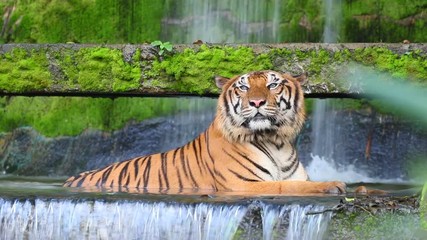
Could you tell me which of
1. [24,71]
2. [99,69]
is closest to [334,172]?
[99,69]

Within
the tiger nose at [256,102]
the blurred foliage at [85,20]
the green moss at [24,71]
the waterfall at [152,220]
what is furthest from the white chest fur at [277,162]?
the blurred foliage at [85,20]

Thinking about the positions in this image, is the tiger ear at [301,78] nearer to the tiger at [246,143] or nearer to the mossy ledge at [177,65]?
the tiger at [246,143]

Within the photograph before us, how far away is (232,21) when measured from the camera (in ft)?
33.3

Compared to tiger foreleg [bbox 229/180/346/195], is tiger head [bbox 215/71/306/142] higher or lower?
higher

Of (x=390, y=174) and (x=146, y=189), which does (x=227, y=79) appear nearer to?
(x=146, y=189)

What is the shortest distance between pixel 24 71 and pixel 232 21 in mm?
3969

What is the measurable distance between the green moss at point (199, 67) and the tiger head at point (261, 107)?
330 mm

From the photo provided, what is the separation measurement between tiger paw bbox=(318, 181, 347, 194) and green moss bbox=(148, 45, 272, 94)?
1.52 metres

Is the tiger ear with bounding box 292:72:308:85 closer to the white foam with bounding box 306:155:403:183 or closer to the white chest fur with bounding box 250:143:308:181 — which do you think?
the white chest fur with bounding box 250:143:308:181

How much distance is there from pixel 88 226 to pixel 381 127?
18.1 feet

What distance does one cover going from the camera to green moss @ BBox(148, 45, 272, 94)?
20.9 feet

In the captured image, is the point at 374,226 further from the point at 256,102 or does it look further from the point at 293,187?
the point at 256,102

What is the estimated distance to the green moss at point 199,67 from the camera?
20.9ft

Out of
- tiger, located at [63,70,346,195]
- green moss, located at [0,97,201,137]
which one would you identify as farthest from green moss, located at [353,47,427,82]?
green moss, located at [0,97,201,137]
